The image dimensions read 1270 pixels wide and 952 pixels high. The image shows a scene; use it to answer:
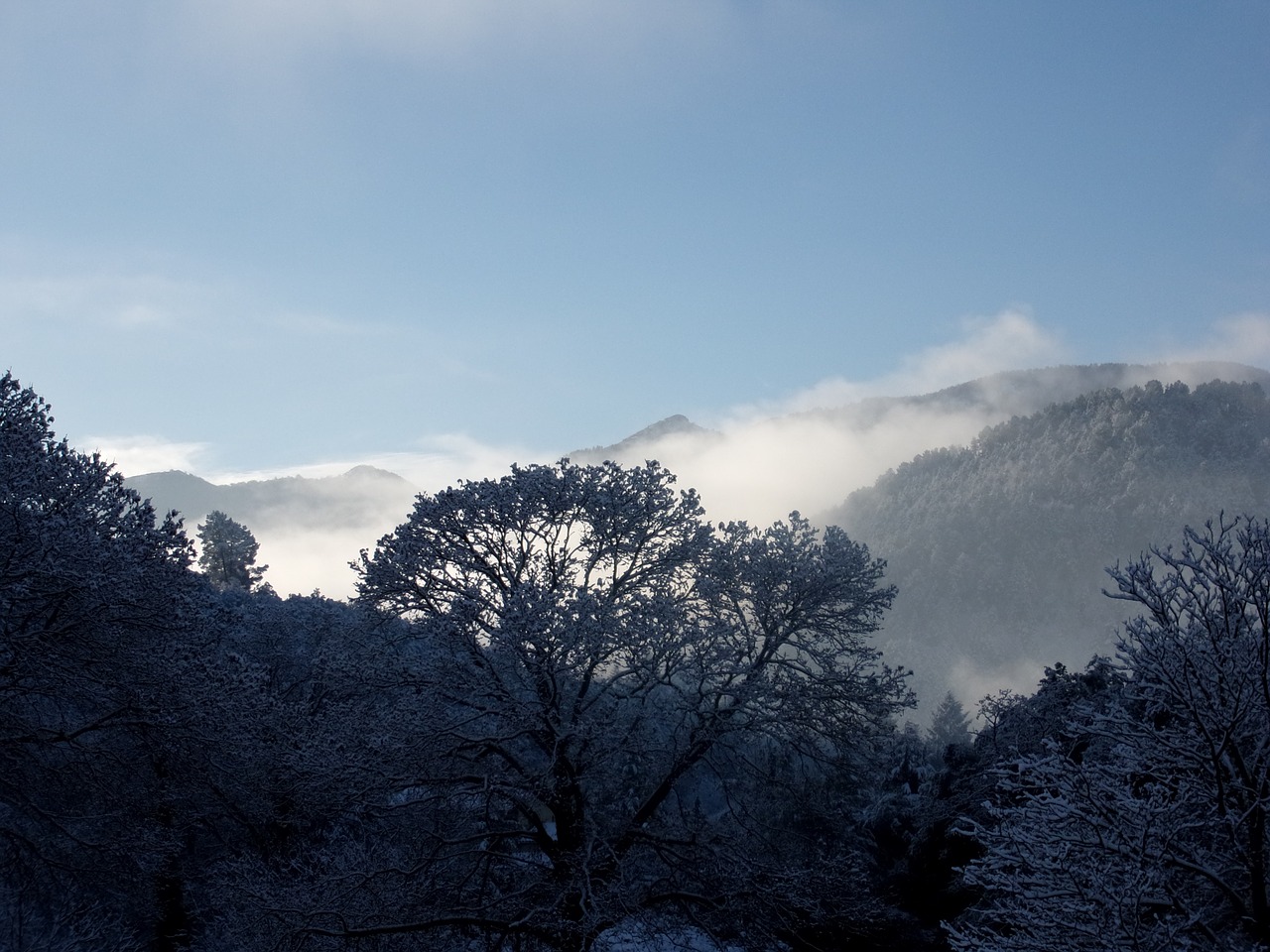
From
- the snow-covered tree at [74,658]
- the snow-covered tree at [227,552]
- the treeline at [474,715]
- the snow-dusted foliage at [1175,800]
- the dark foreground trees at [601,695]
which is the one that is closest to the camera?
the snow-dusted foliage at [1175,800]

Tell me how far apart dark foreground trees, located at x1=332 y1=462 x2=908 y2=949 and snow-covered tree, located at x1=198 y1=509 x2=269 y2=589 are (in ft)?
178

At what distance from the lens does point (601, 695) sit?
44.8 feet

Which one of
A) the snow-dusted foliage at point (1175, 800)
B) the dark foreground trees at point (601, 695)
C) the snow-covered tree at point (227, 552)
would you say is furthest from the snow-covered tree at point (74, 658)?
the snow-covered tree at point (227, 552)

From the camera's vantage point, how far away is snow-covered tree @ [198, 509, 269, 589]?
63.4 m

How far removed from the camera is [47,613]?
13.3 meters

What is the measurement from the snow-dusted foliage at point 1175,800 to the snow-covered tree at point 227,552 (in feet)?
203

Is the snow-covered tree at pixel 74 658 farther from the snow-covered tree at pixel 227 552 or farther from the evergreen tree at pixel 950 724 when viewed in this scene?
the evergreen tree at pixel 950 724

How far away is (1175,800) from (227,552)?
6480cm

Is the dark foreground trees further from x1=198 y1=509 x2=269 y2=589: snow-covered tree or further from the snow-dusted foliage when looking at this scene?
x1=198 y1=509 x2=269 y2=589: snow-covered tree

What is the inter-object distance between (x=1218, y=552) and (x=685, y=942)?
8875mm

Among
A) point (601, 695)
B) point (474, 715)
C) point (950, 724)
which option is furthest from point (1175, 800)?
point (950, 724)

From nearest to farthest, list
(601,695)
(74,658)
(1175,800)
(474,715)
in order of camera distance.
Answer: (1175,800) < (74,658) < (474,715) < (601,695)

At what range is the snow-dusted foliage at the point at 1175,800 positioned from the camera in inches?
335

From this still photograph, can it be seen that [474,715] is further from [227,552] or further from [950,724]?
[950,724]
